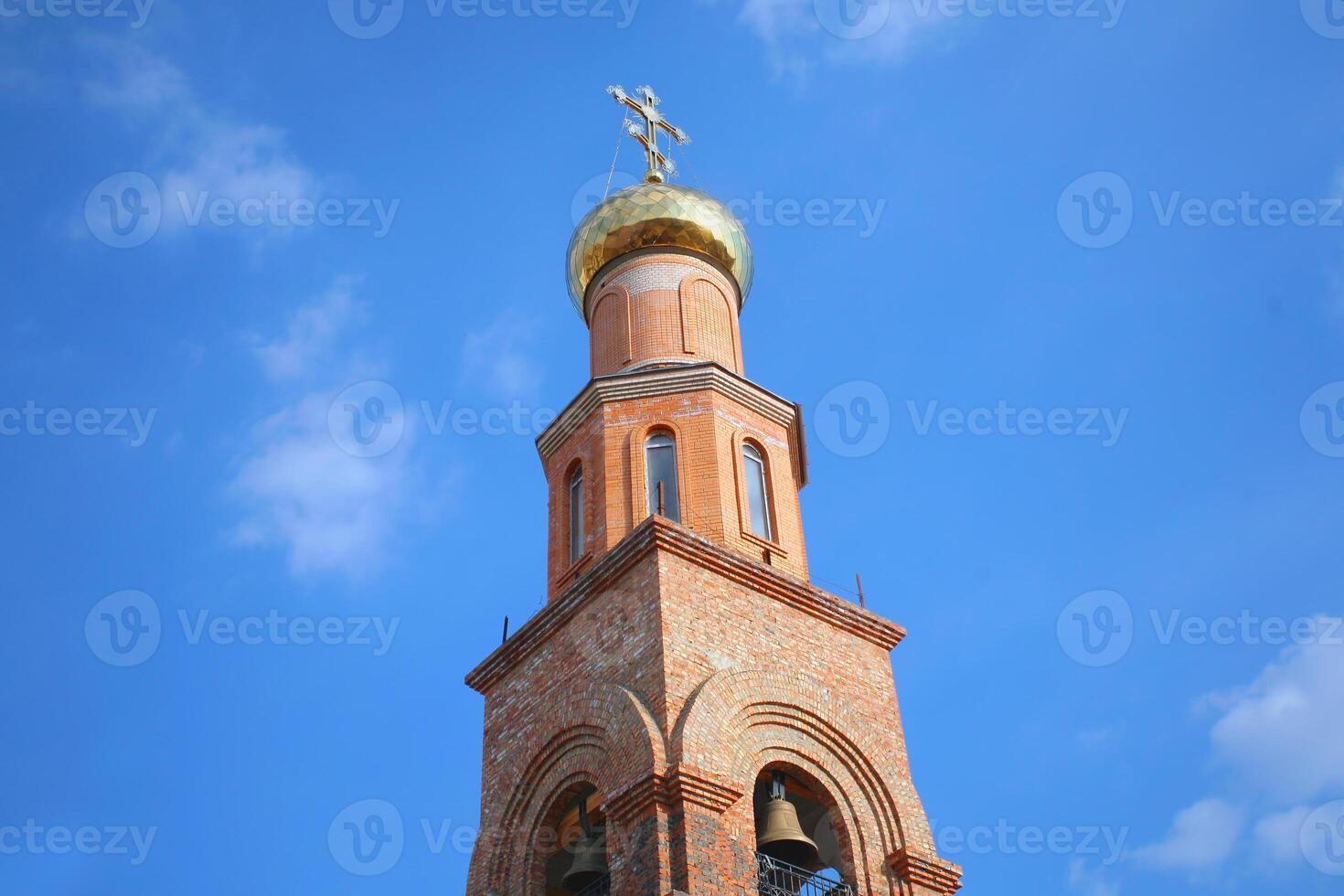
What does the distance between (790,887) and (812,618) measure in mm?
3424

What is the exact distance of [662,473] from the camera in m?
19.1

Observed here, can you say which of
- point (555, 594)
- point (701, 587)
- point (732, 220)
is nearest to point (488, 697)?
point (555, 594)

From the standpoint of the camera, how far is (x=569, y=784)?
16.6 meters

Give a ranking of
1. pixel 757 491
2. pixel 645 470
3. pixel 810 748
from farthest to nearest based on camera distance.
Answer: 1. pixel 757 491
2. pixel 645 470
3. pixel 810 748

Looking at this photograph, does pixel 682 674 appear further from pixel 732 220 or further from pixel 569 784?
pixel 732 220

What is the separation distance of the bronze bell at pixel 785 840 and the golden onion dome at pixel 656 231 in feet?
28.1

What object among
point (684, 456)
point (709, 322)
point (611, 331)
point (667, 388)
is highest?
point (611, 331)

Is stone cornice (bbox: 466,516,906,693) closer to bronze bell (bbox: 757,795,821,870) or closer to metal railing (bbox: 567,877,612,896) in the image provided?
bronze bell (bbox: 757,795,821,870)

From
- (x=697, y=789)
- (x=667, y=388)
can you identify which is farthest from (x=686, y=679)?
(x=667, y=388)

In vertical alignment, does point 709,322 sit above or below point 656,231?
below

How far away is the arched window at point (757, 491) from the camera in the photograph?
1908 cm

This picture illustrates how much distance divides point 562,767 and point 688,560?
2.64 meters

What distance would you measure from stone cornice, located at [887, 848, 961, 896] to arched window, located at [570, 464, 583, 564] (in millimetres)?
5357

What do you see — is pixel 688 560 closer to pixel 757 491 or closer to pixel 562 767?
pixel 757 491
